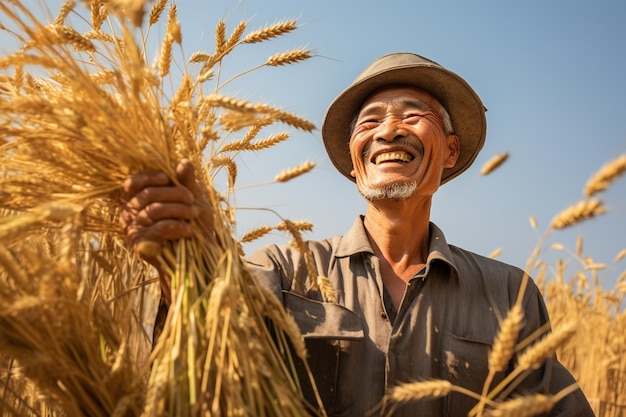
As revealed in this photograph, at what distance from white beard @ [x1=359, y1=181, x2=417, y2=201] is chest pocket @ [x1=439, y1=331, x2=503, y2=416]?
0.64 m

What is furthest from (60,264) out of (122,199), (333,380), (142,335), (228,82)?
(333,380)

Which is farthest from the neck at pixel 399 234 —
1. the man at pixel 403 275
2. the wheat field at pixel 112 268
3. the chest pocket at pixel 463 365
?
the wheat field at pixel 112 268

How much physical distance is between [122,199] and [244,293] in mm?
386

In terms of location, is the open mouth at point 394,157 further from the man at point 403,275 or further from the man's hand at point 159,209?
the man's hand at point 159,209

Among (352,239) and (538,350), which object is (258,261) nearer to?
(352,239)

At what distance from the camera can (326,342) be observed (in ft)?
7.47

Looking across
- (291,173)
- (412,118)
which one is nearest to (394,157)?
(412,118)

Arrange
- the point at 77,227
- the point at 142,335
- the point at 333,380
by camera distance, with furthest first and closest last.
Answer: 1. the point at 333,380
2. the point at 142,335
3. the point at 77,227

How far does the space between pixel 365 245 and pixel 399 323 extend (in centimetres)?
41

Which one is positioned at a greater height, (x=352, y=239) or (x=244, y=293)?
(x=352, y=239)

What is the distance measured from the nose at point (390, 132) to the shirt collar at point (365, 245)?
0.38 metres

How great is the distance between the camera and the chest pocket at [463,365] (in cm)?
233

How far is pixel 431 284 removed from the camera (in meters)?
2.57

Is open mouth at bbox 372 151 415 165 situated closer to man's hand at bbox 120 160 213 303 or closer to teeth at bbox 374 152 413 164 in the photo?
teeth at bbox 374 152 413 164
